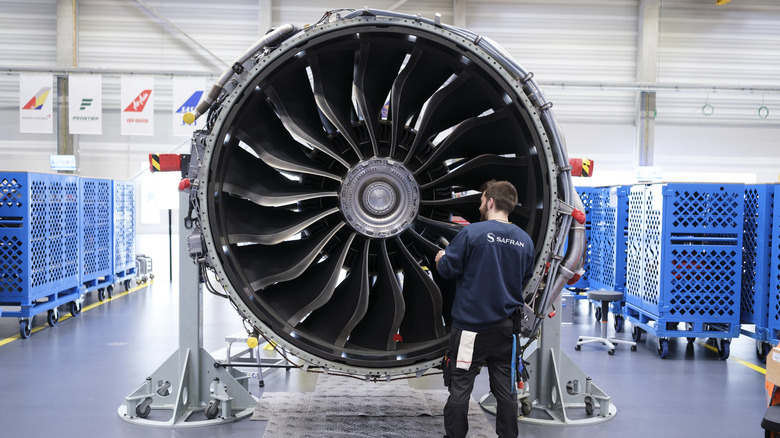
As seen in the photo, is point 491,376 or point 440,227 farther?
point 440,227

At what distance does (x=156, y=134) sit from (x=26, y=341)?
8.92 metres

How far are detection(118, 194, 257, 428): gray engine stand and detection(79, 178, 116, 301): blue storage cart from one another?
515 centimetres

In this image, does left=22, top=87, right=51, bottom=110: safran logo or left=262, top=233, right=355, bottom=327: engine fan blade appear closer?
left=262, top=233, right=355, bottom=327: engine fan blade

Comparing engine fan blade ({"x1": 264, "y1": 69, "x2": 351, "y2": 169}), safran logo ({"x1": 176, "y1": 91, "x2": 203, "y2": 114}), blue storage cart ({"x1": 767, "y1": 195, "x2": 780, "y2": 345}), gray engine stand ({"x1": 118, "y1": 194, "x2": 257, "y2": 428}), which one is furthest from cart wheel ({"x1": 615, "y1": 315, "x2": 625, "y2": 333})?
safran logo ({"x1": 176, "y1": 91, "x2": 203, "y2": 114})

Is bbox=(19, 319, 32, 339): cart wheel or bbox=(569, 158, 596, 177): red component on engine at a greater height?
bbox=(569, 158, 596, 177): red component on engine

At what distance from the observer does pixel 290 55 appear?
10.5 feet

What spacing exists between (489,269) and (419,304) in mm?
797

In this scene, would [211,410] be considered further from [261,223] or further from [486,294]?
[486,294]

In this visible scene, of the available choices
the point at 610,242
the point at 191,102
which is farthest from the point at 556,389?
the point at 191,102

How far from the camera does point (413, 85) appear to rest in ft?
13.2

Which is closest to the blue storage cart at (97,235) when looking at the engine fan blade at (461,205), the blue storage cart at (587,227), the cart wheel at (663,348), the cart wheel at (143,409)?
the cart wheel at (143,409)

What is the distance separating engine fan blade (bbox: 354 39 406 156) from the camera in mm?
3793

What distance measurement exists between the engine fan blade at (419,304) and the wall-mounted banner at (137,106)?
10934 mm

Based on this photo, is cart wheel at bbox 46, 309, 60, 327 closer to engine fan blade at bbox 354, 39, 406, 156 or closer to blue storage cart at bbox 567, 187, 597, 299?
engine fan blade at bbox 354, 39, 406, 156
